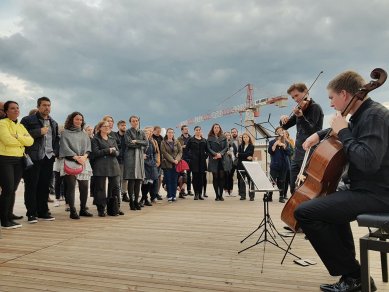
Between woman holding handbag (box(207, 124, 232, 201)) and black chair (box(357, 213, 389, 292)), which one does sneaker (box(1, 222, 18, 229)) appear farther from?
woman holding handbag (box(207, 124, 232, 201))

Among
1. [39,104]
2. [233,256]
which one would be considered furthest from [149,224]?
[39,104]

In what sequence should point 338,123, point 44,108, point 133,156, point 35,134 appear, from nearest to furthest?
1. point 338,123
2. point 35,134
3. point 44,108
4. point 133,156

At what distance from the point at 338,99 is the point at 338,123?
0.72 ft

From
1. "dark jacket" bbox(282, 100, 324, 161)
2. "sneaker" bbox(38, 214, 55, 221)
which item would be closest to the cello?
"dark jacket" bbox(282, 100, 324, 161)

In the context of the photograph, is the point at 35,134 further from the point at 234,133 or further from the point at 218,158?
the point at 234,133

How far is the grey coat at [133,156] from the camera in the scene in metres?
6.74

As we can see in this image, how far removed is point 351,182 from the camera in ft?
8.38

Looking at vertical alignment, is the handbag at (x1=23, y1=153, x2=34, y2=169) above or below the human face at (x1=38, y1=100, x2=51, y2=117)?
below

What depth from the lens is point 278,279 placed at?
2.91 meters

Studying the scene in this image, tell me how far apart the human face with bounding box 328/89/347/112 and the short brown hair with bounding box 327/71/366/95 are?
22 mm

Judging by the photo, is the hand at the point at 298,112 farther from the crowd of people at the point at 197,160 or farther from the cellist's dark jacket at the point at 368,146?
the cellist's dark jacket at the point at 368,146

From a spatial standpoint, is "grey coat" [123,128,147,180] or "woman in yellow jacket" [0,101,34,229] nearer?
"woman in yellow jacket" [0,101,34,229]

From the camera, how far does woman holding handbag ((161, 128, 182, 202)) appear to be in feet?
28.1

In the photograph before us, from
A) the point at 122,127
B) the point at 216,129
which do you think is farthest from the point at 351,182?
the point at 216,129
